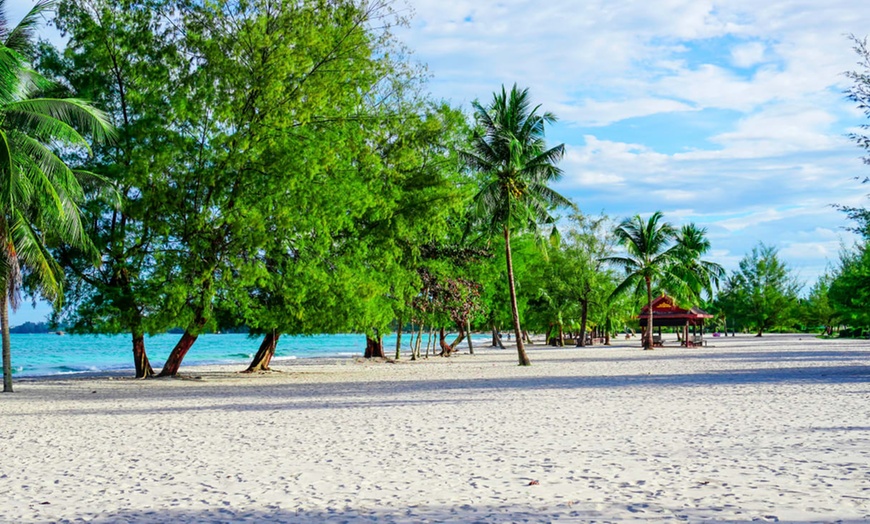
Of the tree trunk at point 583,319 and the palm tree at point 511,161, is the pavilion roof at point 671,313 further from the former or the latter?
the palm tree at point 511,161

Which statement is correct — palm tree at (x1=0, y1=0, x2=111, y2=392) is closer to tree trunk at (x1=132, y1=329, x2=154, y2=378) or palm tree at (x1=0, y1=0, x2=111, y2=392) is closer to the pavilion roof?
tree trunk at (x1=132, y1=329, x2=154, y2=378)

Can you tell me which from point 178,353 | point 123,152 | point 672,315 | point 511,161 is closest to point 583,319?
point 672,315

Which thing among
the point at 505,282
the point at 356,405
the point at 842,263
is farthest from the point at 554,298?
the point at 356,405

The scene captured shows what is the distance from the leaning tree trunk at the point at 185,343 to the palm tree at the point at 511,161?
10.2 metres

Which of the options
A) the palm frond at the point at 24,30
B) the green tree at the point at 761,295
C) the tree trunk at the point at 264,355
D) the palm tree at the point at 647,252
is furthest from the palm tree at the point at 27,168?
the green tree at the point at 761,295

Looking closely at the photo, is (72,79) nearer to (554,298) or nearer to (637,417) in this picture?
(637,417)

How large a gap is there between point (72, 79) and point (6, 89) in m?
7.28

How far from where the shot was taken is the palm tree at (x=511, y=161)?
27984mm

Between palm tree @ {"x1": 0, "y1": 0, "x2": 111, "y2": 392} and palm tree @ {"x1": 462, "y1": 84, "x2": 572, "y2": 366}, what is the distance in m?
13.7

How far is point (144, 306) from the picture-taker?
2269 centimetres

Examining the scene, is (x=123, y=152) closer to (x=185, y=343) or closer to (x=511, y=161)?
(x=185, y=343)

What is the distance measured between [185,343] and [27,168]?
9.43 meters

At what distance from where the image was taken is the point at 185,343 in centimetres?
2455

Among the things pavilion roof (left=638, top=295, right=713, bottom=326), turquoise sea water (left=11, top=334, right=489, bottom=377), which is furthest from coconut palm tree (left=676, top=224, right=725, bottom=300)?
turquoise sea water (left=11, top=334, right=489, bottom=377)
